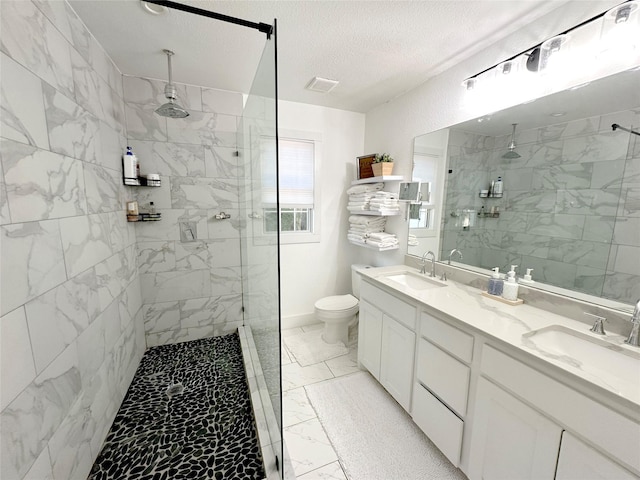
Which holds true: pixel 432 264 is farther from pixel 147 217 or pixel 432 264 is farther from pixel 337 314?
pixel 147 217

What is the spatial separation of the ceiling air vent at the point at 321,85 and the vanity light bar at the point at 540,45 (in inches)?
40.3

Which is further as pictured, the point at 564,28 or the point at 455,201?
the point at 455,201

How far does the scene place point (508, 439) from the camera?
3.47ft

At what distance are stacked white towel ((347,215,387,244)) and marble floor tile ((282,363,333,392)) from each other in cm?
125

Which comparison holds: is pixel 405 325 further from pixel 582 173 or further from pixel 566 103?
pixel 566 103

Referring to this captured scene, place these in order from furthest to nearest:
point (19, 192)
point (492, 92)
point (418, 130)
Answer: point (418, 130) < point (492, 92) < point (19, 192)

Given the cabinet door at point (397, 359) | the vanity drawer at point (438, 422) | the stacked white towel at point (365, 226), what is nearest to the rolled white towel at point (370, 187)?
Result: the stacked white towel at point (365, 226)

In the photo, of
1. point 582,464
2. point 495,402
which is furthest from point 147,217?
point 582,464

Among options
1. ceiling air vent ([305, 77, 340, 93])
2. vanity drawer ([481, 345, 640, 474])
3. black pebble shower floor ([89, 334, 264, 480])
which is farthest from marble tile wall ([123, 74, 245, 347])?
vanity drawer ([481, 345, 640, 474])

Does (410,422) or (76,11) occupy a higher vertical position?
(76,11)

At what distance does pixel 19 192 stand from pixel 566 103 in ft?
8.09

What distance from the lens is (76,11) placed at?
1.37 m

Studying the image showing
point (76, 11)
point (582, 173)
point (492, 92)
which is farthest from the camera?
point (492, 92)

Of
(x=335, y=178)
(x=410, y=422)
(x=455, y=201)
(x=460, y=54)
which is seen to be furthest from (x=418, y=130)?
(x=410, y=422)
